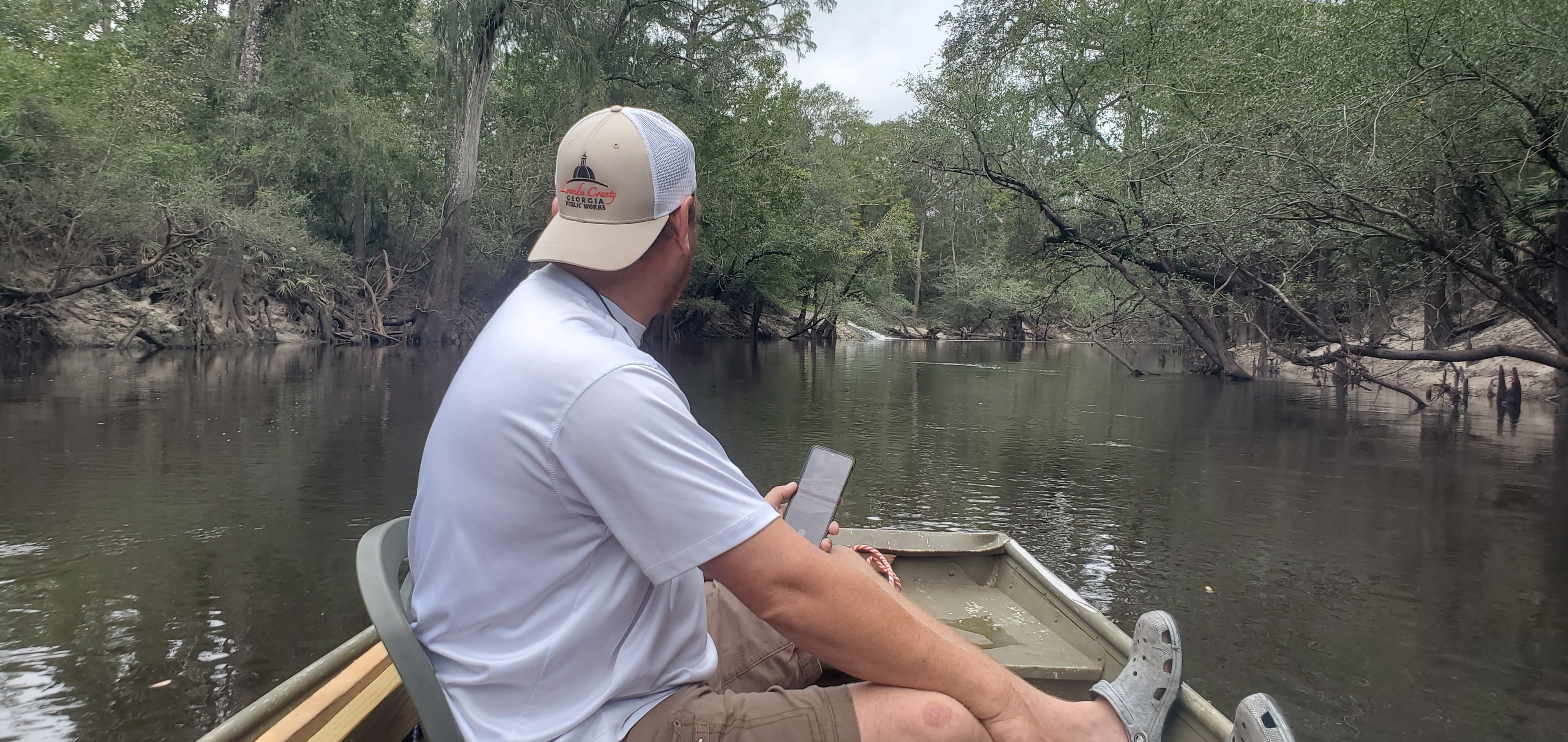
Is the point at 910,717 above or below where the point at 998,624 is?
above

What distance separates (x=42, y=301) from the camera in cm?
2034

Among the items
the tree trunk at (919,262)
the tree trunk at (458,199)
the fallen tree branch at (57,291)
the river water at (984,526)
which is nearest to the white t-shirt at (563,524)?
the river water at (984,526)

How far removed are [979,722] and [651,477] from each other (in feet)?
2.61

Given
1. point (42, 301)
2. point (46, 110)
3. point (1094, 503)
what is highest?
point (46, 110)

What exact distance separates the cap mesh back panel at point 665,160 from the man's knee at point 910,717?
951 mm

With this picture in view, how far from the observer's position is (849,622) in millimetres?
1614

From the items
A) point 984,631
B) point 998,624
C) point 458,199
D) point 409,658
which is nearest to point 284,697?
point 409,658

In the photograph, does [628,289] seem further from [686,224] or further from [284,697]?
[284,697]

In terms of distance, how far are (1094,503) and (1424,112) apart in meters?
6.19

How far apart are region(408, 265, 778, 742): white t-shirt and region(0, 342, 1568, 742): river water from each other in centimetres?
290

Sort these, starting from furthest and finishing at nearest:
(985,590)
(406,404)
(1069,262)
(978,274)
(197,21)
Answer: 1. (978,274)
2. (197,21)
3. (1069,262)
4. (406,404)
5. (985,590)

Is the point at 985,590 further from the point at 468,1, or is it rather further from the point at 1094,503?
the point at 468,1

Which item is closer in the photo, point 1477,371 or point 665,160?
point 665,160

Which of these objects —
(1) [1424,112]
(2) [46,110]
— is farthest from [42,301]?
(1) [1424,112]
